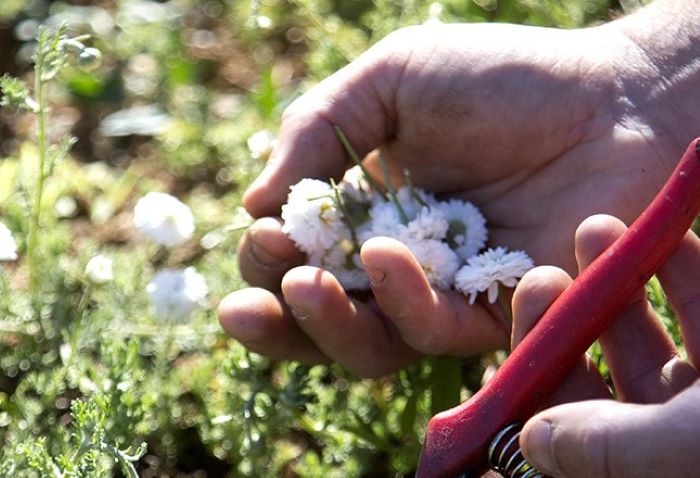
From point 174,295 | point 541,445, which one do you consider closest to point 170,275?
point 174,295

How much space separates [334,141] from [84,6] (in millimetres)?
1600

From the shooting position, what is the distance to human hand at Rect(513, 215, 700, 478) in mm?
1208

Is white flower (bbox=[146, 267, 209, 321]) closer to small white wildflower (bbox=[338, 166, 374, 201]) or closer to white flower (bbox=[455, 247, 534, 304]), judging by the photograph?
small white wildflower (bbox=[338, 166, 374, 201])

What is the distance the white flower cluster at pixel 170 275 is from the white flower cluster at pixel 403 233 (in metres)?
0.27

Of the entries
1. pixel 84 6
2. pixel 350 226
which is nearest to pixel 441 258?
pixel 350 226

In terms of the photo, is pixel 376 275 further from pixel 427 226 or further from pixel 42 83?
pixel 42 83

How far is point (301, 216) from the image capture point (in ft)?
6.01

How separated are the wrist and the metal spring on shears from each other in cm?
74

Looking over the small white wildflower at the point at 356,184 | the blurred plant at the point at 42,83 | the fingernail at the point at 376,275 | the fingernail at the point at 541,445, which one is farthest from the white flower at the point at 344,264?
the fingernail at the point at 541,445

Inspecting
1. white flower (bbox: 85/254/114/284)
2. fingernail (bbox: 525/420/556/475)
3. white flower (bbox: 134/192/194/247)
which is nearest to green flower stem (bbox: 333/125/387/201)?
white flower (bbox: 134/192/194/247)

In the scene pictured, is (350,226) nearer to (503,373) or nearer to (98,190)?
(503,373)

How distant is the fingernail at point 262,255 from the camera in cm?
190

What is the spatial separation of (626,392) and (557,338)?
18 cm

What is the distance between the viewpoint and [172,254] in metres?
2.49
